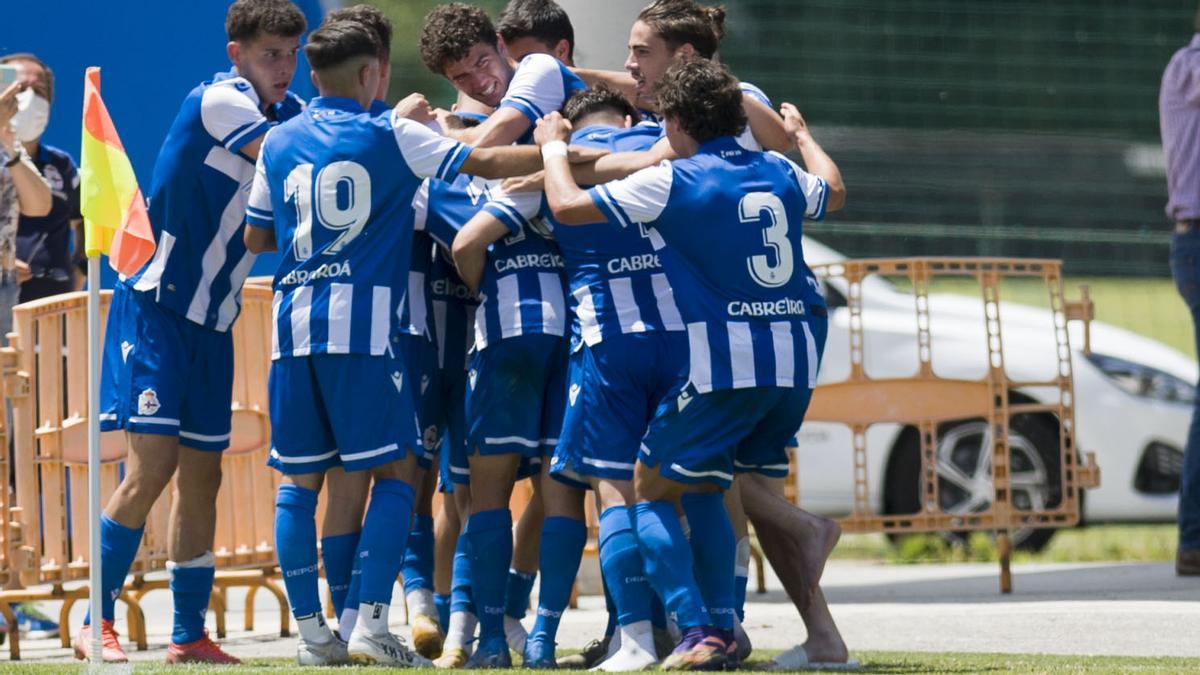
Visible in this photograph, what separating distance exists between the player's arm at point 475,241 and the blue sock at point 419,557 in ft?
3.26

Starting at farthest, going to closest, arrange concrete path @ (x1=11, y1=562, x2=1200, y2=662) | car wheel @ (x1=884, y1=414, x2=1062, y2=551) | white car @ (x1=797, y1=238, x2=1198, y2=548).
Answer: car wheel @ (x1=884, y1=414, x2=1062, y2=551)
white car @ (x1=797, y1=238, x2=1198, y2=548)
concrete path @ (x1=11, y1=562, x2=1200, y2=662)

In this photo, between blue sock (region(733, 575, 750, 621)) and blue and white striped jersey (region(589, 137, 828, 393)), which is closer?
blue and white striped jersey (region(589, 137, 828, 393))

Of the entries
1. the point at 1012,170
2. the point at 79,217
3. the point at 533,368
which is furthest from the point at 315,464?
the point at 1012,170

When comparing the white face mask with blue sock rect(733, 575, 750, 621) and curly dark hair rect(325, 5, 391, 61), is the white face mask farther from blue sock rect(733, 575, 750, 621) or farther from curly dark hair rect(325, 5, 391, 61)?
blue sock rect(733, 575, 750, 621)

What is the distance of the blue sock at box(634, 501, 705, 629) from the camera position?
5527mm

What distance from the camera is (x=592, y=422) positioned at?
577cm

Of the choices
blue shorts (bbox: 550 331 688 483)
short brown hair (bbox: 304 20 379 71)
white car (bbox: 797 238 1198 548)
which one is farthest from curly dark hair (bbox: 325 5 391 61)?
white car (bbox: 797 238 1198 548)

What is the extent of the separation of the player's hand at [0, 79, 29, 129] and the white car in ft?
15.0

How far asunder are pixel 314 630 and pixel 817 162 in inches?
80.9

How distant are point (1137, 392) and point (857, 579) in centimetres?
232

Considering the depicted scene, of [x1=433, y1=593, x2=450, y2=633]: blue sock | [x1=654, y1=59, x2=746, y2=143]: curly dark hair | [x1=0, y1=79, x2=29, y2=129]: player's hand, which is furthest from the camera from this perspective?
[x1=0, y1=79, x2=29, y2=129]: player's hand

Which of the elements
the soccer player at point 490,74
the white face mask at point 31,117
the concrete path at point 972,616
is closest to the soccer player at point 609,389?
the soccer player at point 490,74

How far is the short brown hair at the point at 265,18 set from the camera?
6227 mm

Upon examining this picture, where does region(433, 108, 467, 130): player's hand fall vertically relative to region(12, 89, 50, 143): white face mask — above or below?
below
